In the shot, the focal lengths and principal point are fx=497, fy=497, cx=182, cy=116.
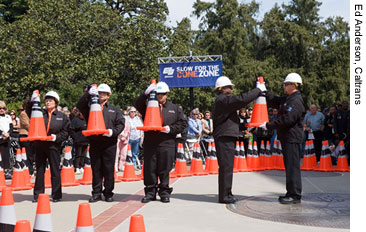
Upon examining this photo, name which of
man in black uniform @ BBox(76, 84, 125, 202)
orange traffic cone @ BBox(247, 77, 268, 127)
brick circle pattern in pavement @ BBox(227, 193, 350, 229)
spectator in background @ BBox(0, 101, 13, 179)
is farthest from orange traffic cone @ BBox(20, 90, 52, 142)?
spectator in background @ BBox(0, 101, 13, 179)

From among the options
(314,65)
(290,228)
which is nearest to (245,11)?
(314,65)

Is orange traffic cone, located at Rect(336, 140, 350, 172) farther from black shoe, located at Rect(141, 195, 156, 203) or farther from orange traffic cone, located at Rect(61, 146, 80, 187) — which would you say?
orange traffic cone, located at Rect(61, 146, 80, 187)

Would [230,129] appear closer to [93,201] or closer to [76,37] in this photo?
[93,201]

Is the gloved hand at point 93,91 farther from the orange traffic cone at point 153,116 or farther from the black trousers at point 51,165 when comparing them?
the black trousers at point 51,165

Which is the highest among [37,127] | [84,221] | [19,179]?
[37,127]

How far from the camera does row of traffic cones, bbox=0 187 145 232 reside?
4.29m

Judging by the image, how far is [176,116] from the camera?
9.13 m

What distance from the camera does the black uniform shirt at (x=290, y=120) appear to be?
27.1 feet

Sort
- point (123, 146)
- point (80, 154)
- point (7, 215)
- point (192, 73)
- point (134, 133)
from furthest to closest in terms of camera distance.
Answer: point (192, 73)
point (134, 133)
point (123, 146)
point (80, 154)
point (7, 215)

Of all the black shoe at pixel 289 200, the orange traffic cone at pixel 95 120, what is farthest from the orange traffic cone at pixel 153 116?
the black shoe at pixel 289 200

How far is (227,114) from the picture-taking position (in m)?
8.55

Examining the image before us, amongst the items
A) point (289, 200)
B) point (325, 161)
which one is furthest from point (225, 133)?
point (325, 161)

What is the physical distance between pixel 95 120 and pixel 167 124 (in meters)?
1.31

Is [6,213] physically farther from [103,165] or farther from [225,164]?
[225,164]
